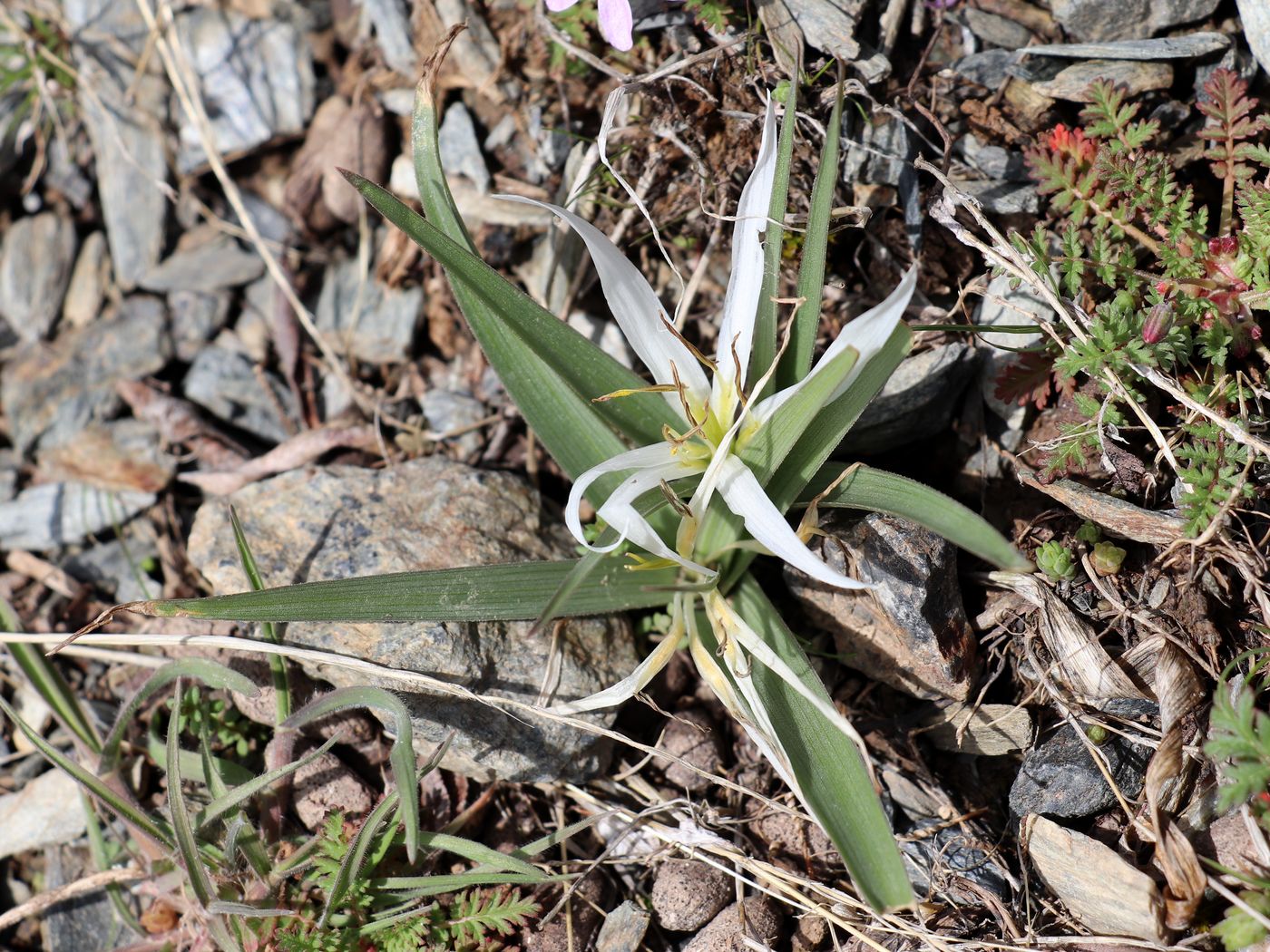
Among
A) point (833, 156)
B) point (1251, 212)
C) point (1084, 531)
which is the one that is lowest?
point (1084, 531)

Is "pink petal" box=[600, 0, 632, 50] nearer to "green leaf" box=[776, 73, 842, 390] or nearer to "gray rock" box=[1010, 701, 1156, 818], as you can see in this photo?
"green leaf" box=[776, 73, 842, 390]

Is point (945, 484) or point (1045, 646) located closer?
point (1045, 646)

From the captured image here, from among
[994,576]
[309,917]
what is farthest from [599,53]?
[309,917]

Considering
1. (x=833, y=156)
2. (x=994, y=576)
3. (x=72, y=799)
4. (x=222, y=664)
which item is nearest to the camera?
(x=833, y=156)

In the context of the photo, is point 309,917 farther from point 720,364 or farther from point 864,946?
point 720,364

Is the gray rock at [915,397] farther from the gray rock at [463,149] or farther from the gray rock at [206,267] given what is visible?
the gray rock at [206,267]

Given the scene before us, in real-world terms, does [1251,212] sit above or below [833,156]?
below
